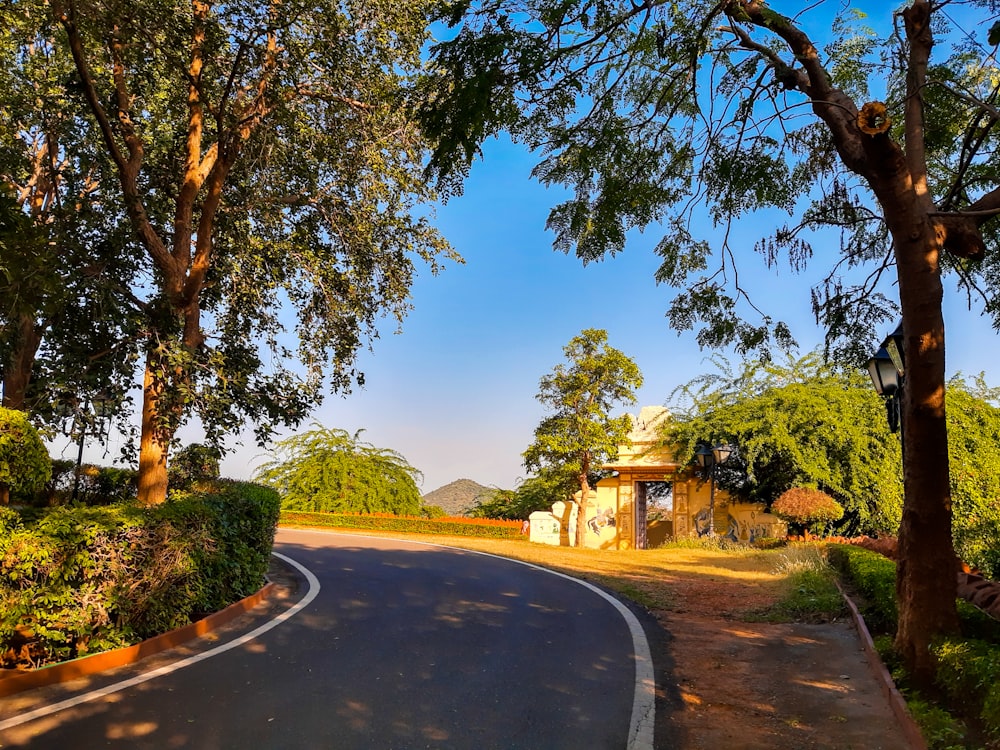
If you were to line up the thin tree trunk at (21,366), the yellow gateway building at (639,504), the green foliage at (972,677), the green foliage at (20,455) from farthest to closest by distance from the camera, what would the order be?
the yellow gateway building at (639,504), the thin tree trunk at (21,366), the green foliage at (20,455), the green foliage at (972,677)

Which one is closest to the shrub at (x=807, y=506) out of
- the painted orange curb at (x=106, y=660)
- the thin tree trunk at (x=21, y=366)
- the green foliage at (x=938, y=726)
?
the green foliage at (x=938, y=726)

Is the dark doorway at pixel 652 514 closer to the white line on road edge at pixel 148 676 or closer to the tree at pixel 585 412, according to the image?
the tree at pixel 585 412

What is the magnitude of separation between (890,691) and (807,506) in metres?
18.9

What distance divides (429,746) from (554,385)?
2697 centimetres

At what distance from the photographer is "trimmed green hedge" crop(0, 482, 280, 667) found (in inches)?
249

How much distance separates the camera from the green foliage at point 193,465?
14.3m

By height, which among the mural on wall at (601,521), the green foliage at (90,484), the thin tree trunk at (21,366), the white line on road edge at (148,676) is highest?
the thin tree trunk at (21,366)

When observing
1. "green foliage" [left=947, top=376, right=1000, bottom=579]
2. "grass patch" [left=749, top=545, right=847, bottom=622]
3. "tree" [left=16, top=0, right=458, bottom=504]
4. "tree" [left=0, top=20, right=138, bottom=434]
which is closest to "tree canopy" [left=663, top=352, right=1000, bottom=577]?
"green foliage" [left=947, top=376, right=1000, bottom=579]

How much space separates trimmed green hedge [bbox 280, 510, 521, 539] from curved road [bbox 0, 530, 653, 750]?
20042mm

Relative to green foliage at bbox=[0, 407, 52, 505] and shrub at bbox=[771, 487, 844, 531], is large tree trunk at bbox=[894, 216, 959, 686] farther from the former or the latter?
shrub at bbox=[771, 487, 844, 531]

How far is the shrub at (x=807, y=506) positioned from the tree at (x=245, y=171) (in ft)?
49.7

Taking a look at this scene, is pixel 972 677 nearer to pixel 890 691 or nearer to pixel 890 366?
pixel 890 691

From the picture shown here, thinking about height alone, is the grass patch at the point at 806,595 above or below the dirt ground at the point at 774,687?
above

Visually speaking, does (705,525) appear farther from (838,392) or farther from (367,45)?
(367,45)
